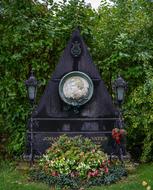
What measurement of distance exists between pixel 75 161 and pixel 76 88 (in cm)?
204

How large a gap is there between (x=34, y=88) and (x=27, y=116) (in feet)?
6.34

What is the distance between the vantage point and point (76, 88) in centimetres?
959

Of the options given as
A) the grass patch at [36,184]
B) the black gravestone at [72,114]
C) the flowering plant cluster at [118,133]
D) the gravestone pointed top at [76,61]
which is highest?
the gravestone pointed top at [76,61]

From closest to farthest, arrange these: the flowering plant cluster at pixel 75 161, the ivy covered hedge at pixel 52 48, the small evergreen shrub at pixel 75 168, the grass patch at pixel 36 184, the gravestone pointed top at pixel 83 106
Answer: the grass patch at pixel 36 184
the small evergreen shrub at pixel 75 168
the flowering plant cluster at pixel 75 161
the gravestone pointed top at pixel 83 106
the ivy covered hedge at pixel 52 48

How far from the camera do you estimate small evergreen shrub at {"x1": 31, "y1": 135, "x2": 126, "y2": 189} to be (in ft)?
25.7

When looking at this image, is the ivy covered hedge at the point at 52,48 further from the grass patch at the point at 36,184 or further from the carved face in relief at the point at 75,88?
the grass patch at the point at 36,184

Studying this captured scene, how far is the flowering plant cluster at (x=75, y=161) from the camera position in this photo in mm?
7941

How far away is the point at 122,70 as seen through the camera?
11.2m

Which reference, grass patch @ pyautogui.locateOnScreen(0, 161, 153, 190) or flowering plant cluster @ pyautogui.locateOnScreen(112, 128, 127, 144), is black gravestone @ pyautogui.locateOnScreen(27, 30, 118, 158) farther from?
Answer: grass patch @ pyautogui.locateOnScreen(0, 161, 153, 190)

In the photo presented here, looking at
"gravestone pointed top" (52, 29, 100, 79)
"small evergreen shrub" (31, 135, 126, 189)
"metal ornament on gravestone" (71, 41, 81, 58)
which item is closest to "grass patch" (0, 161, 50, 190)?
"small evergreen shrub" (31, 135, 126, 189)

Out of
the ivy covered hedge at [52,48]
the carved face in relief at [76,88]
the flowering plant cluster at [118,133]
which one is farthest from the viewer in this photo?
the ivy covered hedge at [52,48]

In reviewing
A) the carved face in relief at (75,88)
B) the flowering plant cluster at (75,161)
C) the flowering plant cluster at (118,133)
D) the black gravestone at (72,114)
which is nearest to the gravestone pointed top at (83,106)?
the black gravestone at (72,114)

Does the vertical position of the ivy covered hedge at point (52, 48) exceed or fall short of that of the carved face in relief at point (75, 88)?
it exceeds it

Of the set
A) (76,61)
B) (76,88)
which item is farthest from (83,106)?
(76,61)
